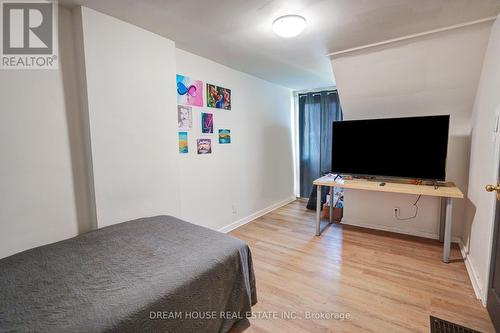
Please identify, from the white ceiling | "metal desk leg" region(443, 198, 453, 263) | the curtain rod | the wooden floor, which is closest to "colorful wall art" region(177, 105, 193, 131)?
the white ceiling

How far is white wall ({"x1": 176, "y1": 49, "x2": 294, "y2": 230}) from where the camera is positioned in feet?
9.37

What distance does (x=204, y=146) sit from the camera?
2.97 metres

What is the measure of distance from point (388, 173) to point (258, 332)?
2.36m

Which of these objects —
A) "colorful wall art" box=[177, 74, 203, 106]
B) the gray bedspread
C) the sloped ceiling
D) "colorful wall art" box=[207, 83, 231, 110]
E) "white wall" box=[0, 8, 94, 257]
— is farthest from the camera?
"colorful wall art" box=[207, 83, 231, 110]

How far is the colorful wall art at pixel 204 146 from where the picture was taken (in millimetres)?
2912

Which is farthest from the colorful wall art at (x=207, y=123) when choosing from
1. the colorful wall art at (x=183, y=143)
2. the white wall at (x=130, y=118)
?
the white wall at (x=130, y=118)

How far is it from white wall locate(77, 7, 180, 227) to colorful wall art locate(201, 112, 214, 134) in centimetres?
52

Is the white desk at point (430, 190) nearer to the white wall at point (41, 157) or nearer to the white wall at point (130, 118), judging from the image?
the white wall at point (130, 118)

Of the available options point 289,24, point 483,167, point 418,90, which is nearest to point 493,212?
point 483,167

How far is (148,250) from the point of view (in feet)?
5.15

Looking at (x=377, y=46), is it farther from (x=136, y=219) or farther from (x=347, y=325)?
(x=136, y=219)

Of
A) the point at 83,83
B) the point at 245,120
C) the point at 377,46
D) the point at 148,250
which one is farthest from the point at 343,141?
the point at 83,83

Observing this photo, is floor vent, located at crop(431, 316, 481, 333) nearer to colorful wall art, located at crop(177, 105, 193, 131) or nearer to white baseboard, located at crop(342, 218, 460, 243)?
white baseboard, located at crop(342, 218, 460, 243)

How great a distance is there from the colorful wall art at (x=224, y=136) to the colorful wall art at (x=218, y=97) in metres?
0.31
